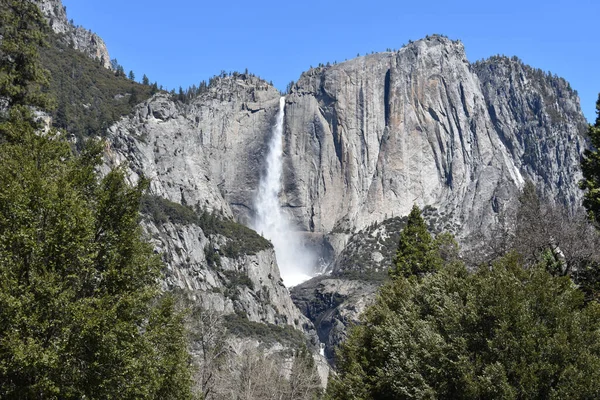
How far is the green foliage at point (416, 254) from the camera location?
4156 centimetres

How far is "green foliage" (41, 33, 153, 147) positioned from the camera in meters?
128

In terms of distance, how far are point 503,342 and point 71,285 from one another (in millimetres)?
13251

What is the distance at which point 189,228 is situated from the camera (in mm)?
134500

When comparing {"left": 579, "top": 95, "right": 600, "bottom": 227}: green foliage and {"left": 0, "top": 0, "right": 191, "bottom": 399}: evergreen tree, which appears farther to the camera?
{"left": 579, "top": 95, "right": 600, "bottom": 227}: green foliage

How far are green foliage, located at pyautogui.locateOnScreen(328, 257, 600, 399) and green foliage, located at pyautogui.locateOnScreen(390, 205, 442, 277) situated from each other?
1626 centimetres

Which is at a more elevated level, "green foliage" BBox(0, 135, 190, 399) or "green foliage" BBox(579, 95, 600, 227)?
"green foliage" BBox(579, 95, 600, 227)

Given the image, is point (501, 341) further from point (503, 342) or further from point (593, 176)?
point (593, 176)

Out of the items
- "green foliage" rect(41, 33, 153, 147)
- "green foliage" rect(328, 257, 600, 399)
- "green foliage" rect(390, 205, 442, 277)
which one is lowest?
"green foliage" rect(328, 257, 600, 399)

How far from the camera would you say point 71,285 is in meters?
16.3

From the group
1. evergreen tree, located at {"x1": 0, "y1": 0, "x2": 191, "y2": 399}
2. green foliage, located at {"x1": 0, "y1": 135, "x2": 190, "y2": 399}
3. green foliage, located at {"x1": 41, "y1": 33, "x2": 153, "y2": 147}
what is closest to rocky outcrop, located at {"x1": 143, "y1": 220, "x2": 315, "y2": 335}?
green foliage, located at {"x1": 41, "y1": 33, "x2": 153, "y2": 147}

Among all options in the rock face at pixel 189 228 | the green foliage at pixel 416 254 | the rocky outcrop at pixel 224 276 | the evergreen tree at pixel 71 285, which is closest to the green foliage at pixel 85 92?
the rock face at pixel 189 228

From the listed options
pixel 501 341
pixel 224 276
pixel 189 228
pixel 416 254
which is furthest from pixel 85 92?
pixel 501 341

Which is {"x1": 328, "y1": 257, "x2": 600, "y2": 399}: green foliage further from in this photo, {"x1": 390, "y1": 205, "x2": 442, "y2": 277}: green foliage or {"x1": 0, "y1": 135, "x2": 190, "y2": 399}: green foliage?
{"x1": 390, "y1": 205, "x2": 442, "y2": 277}: green foliage

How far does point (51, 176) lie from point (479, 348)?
15.0 m
